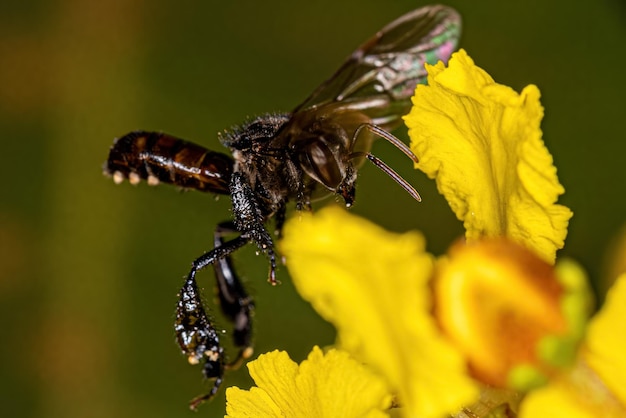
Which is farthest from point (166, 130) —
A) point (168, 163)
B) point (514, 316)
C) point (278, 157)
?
point (514, 316)

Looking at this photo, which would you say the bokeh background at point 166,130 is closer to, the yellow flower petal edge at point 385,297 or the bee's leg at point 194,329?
the bee's leg at point 194,329

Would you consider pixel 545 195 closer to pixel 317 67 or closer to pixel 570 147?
pixel 570 147

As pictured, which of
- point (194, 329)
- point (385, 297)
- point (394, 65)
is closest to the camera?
point (385, 297)

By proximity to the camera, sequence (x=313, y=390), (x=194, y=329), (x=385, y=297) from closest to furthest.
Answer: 1. (x=385, y=297)
2. (x=313, y=390)
3. (x=194, y=329)

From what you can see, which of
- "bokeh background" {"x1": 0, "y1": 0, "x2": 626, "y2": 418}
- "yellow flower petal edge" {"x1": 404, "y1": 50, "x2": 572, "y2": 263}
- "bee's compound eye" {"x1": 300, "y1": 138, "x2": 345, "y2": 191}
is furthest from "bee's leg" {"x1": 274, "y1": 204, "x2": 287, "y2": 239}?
"bokeh background" {"x1": 0, "y1": 0, "x2": 626, "y2": 418}

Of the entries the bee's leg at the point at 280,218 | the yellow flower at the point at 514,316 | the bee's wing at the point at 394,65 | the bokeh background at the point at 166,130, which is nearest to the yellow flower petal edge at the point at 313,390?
the yellow flower at the point at 514,316

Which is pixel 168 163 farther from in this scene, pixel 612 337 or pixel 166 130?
pixel 166 130

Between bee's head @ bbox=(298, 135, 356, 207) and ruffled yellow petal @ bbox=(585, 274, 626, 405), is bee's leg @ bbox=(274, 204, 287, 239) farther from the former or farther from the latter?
Answer: ruffled yellow petal @ bbox=(585, 274, 626, 405)
